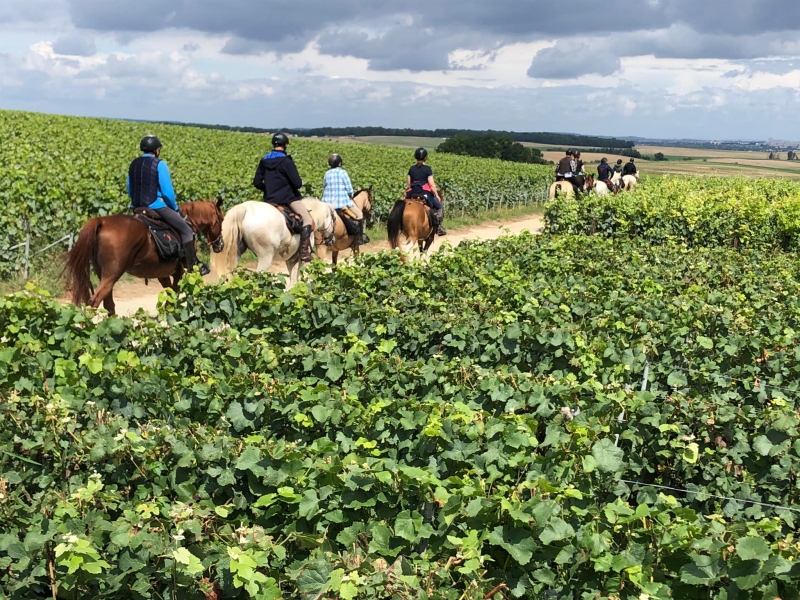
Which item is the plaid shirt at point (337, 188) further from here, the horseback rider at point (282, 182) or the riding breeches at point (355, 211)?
the horseback rider at point (282, 182)

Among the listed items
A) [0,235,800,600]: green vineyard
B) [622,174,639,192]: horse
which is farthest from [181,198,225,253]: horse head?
[622,174,639,192]: horse

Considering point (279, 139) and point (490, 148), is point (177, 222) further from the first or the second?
point (490, 148)

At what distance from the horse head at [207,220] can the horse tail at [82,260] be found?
217 cm

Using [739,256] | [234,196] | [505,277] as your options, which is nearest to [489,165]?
[234,196]

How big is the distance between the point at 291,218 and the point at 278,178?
75 centimetres

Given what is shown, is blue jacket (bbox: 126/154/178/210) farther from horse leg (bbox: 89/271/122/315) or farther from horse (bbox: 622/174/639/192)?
horse (bbox: 622/174/639/192)

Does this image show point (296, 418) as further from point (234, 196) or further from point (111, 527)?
point (234, 196)

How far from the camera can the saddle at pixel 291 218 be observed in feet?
39.7

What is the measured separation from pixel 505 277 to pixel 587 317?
136 cm

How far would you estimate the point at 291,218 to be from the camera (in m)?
12.1

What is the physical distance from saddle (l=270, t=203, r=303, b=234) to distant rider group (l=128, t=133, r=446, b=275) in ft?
0.17

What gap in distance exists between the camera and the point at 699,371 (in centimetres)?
566

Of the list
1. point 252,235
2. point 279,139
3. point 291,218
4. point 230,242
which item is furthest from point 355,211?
point 230,242

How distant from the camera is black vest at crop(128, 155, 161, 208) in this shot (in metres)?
9.74
